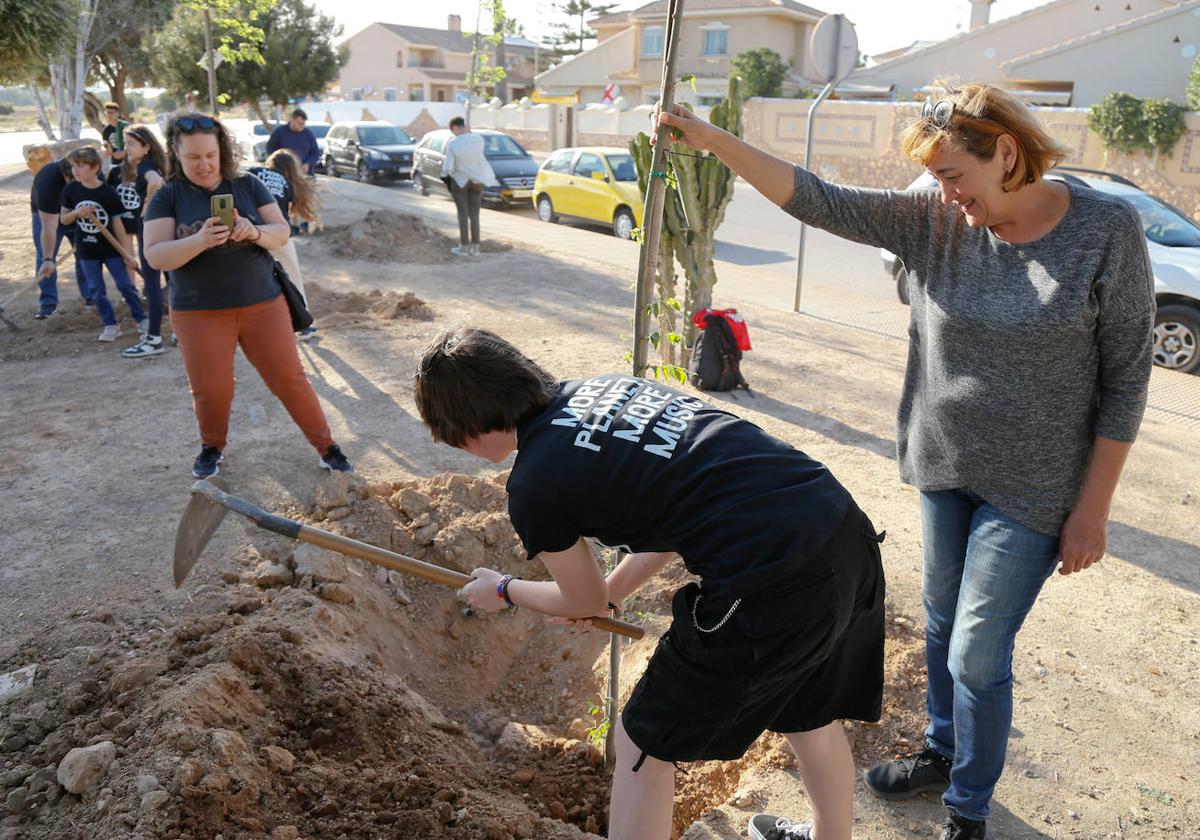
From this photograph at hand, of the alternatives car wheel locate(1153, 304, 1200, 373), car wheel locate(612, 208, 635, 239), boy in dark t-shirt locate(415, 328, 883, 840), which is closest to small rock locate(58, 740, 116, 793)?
boy in dark t-shirt locate(415, 328, 883, 840)

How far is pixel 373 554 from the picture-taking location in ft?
8.86

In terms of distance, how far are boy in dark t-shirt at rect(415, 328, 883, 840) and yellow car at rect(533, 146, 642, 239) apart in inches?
493

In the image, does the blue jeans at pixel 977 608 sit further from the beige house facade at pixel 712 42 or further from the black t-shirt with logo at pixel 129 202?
the beige house facade at pixel 712 42

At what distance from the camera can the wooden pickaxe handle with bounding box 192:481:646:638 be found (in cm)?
246

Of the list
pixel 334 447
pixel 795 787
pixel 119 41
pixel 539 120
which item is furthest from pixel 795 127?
pixel 795 787

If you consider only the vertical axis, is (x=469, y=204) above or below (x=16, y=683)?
above

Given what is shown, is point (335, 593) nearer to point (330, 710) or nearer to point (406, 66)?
point (330, 710)

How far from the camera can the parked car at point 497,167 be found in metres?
18.2

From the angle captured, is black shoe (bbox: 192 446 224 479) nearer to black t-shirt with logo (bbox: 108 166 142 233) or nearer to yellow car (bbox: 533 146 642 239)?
black t-shirt with logo (bbox: 108 166 142 233)

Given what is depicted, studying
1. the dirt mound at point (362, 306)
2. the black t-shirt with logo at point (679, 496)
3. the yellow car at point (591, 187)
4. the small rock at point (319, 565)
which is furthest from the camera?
the yellow car at point (591, 187)

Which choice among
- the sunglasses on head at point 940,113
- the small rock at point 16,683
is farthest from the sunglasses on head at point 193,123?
the sunglasses on head at point 940,113

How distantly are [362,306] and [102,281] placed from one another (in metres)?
2.31

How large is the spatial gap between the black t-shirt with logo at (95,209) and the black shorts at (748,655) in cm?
753

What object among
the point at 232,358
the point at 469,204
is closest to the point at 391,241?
the point at 469,204
